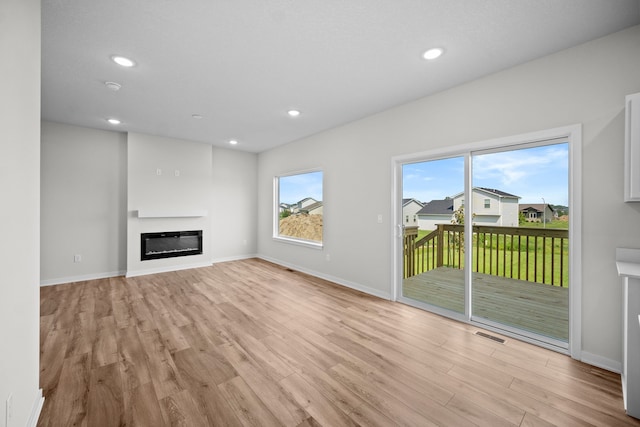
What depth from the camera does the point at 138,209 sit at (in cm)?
503

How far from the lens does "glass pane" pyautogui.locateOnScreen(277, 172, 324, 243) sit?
5.26m

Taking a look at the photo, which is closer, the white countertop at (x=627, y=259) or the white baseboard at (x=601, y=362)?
the white countertop at (x=627, y=259)

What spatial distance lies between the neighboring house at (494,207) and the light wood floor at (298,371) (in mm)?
1193

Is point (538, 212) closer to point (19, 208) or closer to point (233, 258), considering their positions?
point (19, 208)

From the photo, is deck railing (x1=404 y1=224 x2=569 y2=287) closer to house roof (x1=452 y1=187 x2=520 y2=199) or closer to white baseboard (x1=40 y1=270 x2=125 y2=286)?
house roof (x1=452 y1=187 x2=520 y2=199)

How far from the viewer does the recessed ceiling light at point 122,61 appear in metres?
2.48

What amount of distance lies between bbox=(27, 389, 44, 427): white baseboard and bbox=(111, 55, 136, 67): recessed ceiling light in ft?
8.90

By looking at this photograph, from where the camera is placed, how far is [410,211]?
3670mm

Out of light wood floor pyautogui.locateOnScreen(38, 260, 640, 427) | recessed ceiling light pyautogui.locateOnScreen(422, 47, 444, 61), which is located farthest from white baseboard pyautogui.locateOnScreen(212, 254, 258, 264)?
recessed ceiling light pyautogui.locateOnScreen(422, 47, 444, 61)

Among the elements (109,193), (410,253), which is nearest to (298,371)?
(410,253)

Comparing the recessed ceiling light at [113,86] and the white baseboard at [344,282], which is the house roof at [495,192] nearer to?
the white baseboard at [344,282]

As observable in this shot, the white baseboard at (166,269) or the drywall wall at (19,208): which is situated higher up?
the drywall wall at (19,208)

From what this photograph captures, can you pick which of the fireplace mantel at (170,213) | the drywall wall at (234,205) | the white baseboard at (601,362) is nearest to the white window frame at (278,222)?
the drywall wall at (234,205)

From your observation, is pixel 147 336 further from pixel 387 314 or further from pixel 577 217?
pixel 577 217
